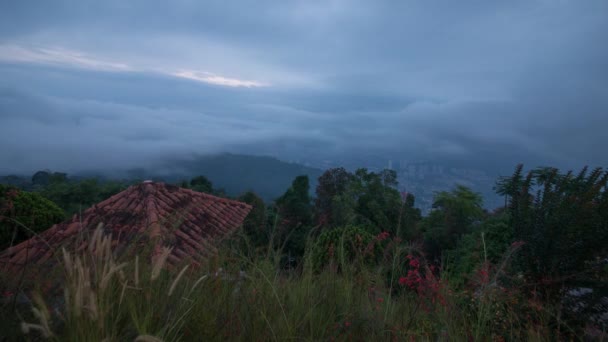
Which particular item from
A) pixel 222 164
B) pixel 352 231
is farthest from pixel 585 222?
pixel 222 164

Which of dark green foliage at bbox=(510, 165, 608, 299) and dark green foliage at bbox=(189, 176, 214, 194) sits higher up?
dark green foliage at bbox=(510, 165, 608, 299)

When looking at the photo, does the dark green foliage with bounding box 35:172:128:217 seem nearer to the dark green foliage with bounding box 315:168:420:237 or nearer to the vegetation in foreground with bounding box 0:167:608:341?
the dark green foliage with bounding box 315:168:420:237

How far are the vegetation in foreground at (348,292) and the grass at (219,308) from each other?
0.01 metres

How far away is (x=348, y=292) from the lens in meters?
4.00

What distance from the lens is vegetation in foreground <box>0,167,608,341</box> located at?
7.64 ft

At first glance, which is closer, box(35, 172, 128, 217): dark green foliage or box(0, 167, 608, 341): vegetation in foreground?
box(0, 167, 608, 341): vegetation in foreground

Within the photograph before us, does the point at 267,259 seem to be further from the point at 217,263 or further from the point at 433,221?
the point at 433,221

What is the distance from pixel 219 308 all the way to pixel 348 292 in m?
1.30

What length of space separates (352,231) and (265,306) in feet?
22.0

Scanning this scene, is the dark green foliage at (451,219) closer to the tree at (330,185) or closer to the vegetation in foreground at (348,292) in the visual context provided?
the tree at (330,185)

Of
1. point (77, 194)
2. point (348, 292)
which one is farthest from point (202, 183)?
point (348, 292)

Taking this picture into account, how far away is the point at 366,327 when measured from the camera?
132 inches

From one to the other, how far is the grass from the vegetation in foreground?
0.04 feet

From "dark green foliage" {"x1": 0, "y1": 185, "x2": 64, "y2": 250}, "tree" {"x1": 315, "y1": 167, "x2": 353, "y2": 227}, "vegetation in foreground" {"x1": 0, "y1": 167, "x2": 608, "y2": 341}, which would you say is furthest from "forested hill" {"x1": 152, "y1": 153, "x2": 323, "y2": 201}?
"vegetation in foreground" {"x1": 0, "y1": 167, "x2": 608, "y2": 341}
